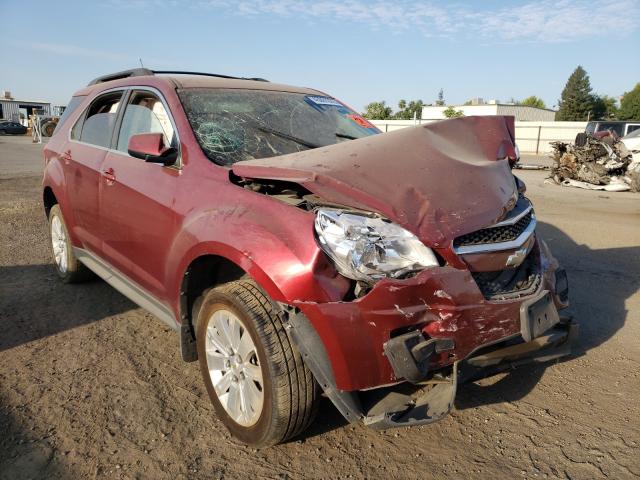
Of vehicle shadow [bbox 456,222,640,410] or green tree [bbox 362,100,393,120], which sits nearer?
vehicle shadow [bbox 456,222,640,410]

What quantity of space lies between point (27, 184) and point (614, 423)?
13383 mm

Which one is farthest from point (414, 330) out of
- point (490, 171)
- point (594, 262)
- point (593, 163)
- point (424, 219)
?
point (593, 163)

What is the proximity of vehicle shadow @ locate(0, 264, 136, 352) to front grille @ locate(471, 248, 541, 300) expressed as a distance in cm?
313

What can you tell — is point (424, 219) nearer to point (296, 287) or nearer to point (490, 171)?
point (296, 287)

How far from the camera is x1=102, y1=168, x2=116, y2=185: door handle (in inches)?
145

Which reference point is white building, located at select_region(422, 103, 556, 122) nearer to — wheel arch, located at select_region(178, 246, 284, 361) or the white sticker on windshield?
the white sticker on windshield

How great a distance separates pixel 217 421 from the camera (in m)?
2.83

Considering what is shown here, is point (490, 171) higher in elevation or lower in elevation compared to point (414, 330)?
higher

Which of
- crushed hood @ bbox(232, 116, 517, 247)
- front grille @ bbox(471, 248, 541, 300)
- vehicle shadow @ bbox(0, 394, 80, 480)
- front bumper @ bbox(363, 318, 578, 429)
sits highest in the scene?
crushed hood @ bbox(232, 116, 517, 247)

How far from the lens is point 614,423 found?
9.15ft

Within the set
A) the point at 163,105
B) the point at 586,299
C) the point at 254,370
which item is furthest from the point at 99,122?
the point at 586,299

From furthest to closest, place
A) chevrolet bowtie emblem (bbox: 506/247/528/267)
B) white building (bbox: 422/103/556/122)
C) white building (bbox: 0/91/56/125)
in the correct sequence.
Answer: white building (bbox: 0/91/56/125) → white building (bbox: 422/103/556/122) → chevrolet bowtie emblem (bbox: 506/247/528/267)

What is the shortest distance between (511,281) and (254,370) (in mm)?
1354

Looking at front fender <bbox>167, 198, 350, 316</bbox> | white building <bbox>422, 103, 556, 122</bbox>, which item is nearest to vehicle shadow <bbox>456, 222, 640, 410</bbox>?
front fender <bbox>167, 198, 350, 316</bbox>
